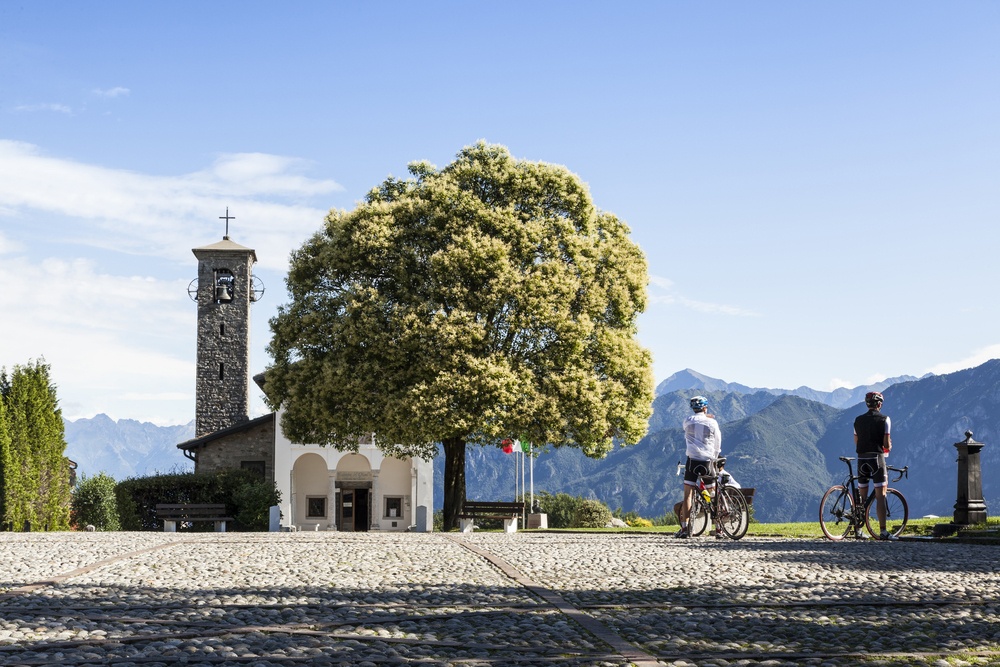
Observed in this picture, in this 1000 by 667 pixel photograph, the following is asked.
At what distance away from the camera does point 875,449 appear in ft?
50.3

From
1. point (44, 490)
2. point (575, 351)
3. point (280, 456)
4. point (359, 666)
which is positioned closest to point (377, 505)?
point (280, 456)

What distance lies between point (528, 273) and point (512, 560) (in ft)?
51.9

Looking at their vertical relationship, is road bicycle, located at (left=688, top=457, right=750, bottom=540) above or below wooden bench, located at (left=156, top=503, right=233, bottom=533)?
above

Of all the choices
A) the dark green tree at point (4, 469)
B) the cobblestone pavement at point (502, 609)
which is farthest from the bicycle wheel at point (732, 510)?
the dark green tree at point (4, 469)

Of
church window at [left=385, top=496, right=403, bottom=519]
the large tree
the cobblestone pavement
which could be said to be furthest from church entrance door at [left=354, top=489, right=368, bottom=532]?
the cobblestone pavement

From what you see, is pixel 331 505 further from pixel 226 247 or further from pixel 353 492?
pixel 226 247

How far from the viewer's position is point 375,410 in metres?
26.0

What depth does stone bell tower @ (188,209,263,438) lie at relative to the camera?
165 ft

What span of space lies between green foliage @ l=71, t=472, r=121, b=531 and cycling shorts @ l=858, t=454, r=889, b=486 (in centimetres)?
2553

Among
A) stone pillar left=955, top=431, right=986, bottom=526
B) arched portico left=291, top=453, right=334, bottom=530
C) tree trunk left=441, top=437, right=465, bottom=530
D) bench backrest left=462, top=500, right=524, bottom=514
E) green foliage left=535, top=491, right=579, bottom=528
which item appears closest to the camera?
stone pillar left=955, top=431, right=986, bottom=526

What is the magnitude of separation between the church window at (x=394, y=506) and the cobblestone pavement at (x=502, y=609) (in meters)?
34.1

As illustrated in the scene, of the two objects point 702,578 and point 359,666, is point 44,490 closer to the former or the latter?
point 702,578

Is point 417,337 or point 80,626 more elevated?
point 417,337

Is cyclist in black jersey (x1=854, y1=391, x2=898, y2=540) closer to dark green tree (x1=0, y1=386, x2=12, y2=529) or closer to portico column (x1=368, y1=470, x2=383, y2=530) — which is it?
dark green tree (x1=0, y1=386, x2=12, y2=529)
